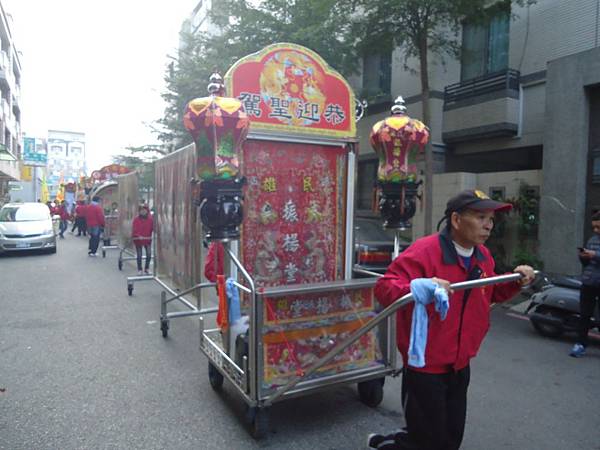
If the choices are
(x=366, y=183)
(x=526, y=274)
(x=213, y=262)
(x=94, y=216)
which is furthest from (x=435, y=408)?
(x=366, y=183)

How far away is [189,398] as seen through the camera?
162 inches

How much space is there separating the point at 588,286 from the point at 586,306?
0.23 m

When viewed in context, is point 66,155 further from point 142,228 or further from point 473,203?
point 473,203

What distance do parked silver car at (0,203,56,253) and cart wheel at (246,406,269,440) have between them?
12.7 m

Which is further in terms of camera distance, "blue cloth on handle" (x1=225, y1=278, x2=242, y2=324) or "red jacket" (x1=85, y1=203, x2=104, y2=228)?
"red jacket" (x1=85, y1=203, x2=104, y2=228)

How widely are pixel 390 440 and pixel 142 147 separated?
20586 millimetres

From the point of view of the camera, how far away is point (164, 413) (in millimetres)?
3791

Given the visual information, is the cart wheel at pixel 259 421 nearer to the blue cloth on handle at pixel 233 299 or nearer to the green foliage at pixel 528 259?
the blue cloth on handle at pixel 233 299

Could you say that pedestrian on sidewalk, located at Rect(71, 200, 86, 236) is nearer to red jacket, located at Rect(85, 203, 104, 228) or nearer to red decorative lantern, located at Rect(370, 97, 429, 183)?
red jacket, located at Rect(85, 203, 104, 228)

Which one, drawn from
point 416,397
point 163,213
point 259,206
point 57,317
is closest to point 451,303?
point 416,397

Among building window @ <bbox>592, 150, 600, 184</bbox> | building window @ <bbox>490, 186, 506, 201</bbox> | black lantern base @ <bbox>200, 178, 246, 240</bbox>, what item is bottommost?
black lantern base @ <bbox>200, 178, 246, 240</bbox>

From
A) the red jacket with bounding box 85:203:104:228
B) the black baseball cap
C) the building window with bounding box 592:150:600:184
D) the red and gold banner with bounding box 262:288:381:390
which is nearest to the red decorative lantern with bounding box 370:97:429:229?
the red and gold banner with bounding box 262:288:381:390

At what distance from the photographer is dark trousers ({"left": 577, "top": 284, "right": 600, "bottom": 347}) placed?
5.19 metres

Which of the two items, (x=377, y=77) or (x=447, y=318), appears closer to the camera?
(x=447, y=318)
